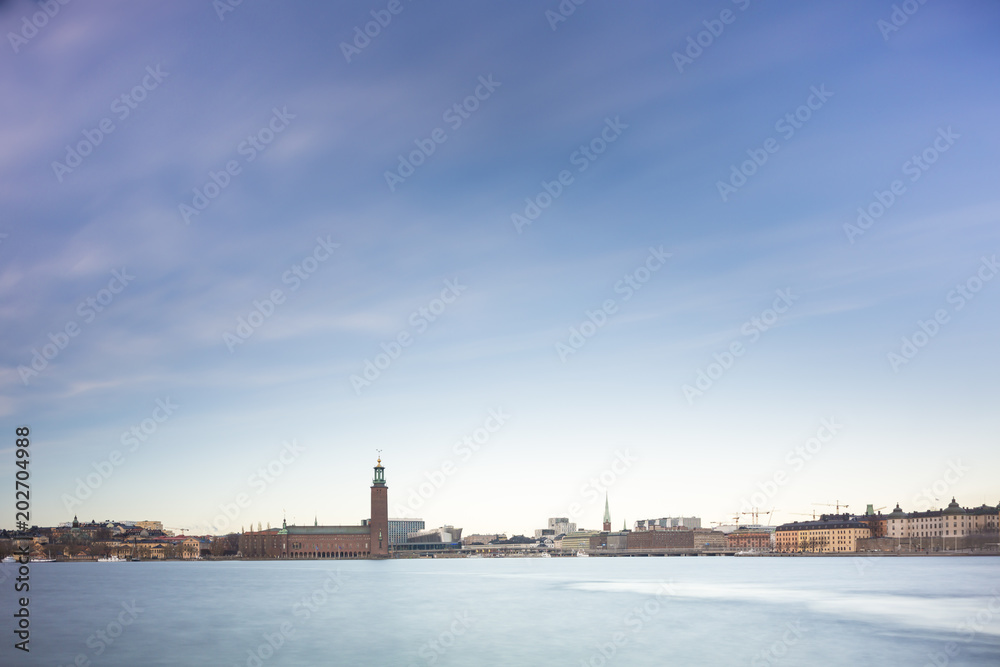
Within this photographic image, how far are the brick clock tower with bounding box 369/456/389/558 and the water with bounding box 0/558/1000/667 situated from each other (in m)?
105

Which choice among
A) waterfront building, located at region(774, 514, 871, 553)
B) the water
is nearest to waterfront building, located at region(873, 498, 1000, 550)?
waterfront building, located at region(774, 514, 871, 553)

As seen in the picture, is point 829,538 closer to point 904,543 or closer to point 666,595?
point 904,543

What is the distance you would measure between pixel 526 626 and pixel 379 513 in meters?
137

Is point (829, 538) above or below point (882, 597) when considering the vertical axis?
below

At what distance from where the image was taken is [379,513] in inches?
6836

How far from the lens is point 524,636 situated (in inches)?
1468

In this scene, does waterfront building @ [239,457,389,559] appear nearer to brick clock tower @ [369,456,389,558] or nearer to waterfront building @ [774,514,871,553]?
brick clock tower @ [369,456,389,558]

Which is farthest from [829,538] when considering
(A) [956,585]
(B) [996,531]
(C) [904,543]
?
(A) [956,585]

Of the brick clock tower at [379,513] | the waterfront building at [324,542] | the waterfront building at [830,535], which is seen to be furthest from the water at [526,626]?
the waterfront building at [830,535]

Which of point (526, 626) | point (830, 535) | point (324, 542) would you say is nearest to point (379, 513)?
point (324, 542)

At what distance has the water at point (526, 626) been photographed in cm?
3145

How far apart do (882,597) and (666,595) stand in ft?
44.9

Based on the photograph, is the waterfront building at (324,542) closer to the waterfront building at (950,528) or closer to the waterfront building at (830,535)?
the waterfront building at (830,535)

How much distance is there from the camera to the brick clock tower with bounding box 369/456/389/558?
172250 millimetres
